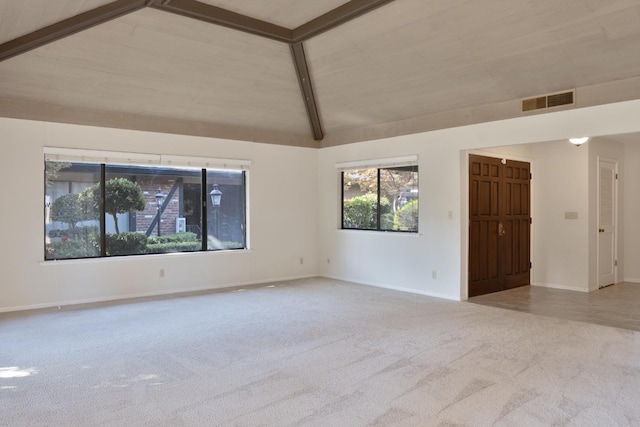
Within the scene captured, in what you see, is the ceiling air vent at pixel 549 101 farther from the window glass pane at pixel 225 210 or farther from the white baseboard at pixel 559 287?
the window glass pane at pixel 225 210

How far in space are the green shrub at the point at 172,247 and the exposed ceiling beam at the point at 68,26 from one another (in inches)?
113

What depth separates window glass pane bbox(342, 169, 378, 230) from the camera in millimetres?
7297

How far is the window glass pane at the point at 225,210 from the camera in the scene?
704 cm

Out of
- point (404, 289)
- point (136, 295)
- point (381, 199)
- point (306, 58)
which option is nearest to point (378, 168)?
point (381, 199)

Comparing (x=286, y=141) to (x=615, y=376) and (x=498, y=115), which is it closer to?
(x=498, y=115)

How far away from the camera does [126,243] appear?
20.6 feet

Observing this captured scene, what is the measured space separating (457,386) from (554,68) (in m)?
3.42

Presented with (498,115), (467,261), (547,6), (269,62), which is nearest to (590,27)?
(547,6)

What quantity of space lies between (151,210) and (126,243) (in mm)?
563

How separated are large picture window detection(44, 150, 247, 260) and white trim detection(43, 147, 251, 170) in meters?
0.06

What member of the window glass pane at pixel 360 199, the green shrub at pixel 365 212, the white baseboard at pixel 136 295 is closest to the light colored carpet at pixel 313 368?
the white baseboard at pixel 136 295

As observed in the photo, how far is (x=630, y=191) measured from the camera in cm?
741

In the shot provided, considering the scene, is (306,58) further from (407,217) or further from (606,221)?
(606,221)

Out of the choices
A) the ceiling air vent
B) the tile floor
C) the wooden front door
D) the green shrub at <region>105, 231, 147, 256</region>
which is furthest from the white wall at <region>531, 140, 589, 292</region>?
the green shrub at <region>105, 231, 147, 256</region>
